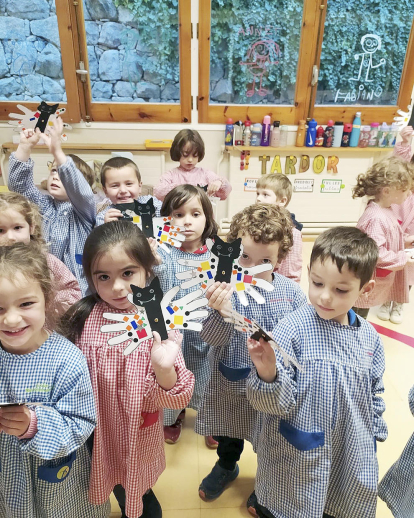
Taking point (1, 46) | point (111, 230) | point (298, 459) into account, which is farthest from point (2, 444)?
point (1, 46)

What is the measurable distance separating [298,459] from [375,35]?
3.98 m

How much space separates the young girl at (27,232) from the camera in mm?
1497

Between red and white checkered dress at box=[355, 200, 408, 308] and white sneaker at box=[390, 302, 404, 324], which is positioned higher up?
red and white checkered dress at box=[355, 200, 408, 308]

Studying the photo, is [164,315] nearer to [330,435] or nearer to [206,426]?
[330,435]

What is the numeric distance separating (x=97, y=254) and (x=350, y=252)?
74 cm

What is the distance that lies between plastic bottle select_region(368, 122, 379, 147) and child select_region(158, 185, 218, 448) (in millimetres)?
2799

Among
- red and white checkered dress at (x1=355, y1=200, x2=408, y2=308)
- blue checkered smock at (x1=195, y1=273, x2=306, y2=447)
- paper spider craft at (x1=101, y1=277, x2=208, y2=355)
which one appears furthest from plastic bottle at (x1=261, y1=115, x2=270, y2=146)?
paper spider craft at (x1=101, y1=277, x2=208, y2=355)

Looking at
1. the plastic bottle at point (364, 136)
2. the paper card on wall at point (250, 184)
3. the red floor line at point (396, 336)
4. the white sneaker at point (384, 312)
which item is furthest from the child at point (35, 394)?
the plastic bottle at point (364, 136)

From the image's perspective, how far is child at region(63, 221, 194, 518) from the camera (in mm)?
1099

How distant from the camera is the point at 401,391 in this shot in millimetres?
2154

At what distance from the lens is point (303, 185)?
400 centimetres

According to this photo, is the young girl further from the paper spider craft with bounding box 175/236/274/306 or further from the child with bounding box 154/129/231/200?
the child with bounding box 154/129/231/200

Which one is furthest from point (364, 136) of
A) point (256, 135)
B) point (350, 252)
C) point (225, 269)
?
point (225, 269)

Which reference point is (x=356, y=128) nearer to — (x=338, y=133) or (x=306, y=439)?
(x=338, y=133)
